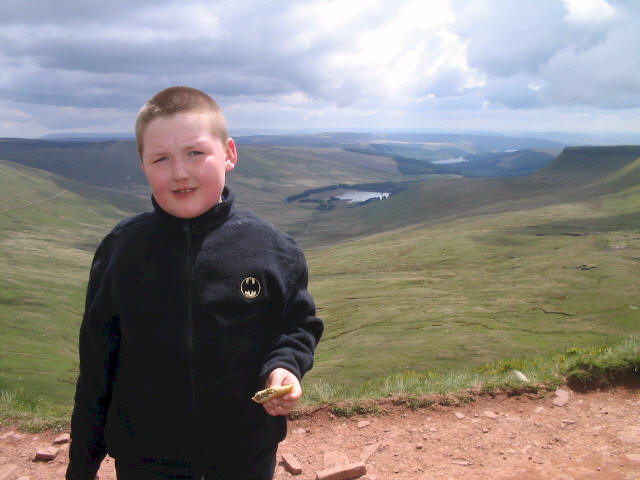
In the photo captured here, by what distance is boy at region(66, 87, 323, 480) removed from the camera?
174 inches

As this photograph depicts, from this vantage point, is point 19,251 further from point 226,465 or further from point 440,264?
point 226,465

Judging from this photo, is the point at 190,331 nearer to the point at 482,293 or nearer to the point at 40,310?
the point at 482,293

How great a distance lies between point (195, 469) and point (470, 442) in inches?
219

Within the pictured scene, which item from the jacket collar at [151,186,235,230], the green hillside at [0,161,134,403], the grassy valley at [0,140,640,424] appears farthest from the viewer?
the green hillside at [0,161,134,403]

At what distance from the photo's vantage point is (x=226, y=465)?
4.55 m

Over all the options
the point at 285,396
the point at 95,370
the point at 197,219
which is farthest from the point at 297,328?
the point at 95,370

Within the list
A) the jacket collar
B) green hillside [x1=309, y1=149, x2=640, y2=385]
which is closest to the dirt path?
the jacket collar

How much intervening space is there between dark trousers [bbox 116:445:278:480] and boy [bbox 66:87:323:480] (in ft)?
0.03

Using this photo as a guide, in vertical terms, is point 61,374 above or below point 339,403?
below

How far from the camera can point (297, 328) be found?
4.72 m

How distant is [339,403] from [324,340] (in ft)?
108

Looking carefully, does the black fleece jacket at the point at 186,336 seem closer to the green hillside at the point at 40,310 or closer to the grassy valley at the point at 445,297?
the grassy valley at the point at 445,297

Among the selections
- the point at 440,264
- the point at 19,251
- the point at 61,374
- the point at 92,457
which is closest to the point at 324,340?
the point at 61,374

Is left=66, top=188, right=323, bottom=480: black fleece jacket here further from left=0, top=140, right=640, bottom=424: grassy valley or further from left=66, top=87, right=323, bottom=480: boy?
left=0, top=140, right=640, bottom=424: grassy valley
